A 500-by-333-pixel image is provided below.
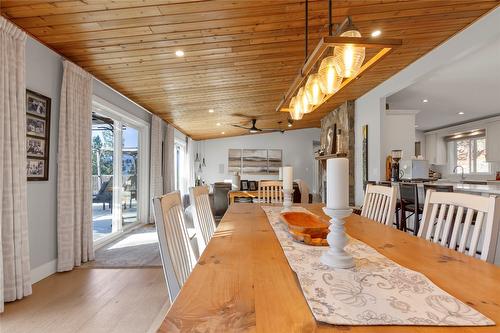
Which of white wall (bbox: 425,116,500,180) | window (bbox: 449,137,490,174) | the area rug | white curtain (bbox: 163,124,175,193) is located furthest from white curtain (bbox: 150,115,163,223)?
window (bbox: 449,137,490,174)

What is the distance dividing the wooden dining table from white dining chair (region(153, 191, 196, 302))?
11cm

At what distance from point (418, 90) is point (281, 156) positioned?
623cm

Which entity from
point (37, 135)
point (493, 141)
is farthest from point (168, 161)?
point (493, 141)

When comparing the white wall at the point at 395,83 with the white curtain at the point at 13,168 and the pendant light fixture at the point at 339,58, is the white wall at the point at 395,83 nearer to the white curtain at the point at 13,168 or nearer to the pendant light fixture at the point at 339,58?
the pendant light fixture at the point at 339,58

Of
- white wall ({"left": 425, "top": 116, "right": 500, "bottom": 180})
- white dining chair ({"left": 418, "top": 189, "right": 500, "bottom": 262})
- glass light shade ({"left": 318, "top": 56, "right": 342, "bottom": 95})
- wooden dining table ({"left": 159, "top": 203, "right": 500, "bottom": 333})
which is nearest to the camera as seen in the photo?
wooden dining table ({"left": 159, "top": 203, "right": 500, "bottom": 333})

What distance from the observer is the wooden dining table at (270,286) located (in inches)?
26.0

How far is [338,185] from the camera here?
1039mm

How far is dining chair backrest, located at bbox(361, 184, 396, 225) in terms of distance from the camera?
201 centimetres

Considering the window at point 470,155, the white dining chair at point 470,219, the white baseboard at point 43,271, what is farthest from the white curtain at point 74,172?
the window at point 470,155

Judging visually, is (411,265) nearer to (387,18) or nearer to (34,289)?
(387,18)

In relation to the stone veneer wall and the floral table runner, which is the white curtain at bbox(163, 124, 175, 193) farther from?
the floral table runner

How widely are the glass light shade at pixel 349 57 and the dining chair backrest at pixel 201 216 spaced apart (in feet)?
3.93

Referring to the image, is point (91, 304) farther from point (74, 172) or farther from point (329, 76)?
point (329, 76)

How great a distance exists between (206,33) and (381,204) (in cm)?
224
